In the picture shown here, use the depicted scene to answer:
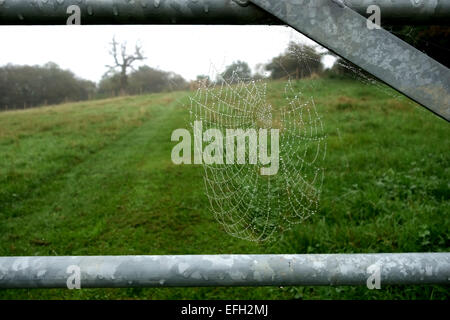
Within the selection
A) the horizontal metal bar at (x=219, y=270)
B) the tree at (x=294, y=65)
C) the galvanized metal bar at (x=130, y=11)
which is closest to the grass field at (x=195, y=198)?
the tree at (x=294, y=65)

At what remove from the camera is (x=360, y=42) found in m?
0.82

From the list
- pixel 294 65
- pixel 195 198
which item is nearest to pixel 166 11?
pixel 294 65

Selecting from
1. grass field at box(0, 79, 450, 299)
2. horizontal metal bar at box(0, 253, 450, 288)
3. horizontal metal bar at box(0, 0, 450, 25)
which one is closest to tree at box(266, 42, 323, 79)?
grass field at box(0, 79, 450, 299)

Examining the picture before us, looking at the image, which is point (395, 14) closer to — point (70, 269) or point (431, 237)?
point (70, 269)

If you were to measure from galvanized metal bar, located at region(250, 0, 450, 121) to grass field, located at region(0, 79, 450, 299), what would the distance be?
0.92 m

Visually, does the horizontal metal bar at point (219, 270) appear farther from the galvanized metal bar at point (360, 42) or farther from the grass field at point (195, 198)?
the grass field at point (195, 198)

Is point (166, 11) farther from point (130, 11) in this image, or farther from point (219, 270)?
point (219, 270)

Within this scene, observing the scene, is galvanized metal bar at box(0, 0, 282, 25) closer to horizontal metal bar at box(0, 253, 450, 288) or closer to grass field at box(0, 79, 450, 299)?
horizontal metal bar at box(0, 253, 450, 288)

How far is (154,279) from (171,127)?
259 inches

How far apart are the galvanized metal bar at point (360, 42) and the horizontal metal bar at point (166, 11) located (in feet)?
0.17

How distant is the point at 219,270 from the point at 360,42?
72 cm

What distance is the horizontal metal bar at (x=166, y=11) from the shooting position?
78cm

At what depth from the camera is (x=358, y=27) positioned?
31.7 inches

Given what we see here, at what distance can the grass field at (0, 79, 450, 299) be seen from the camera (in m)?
3.05
